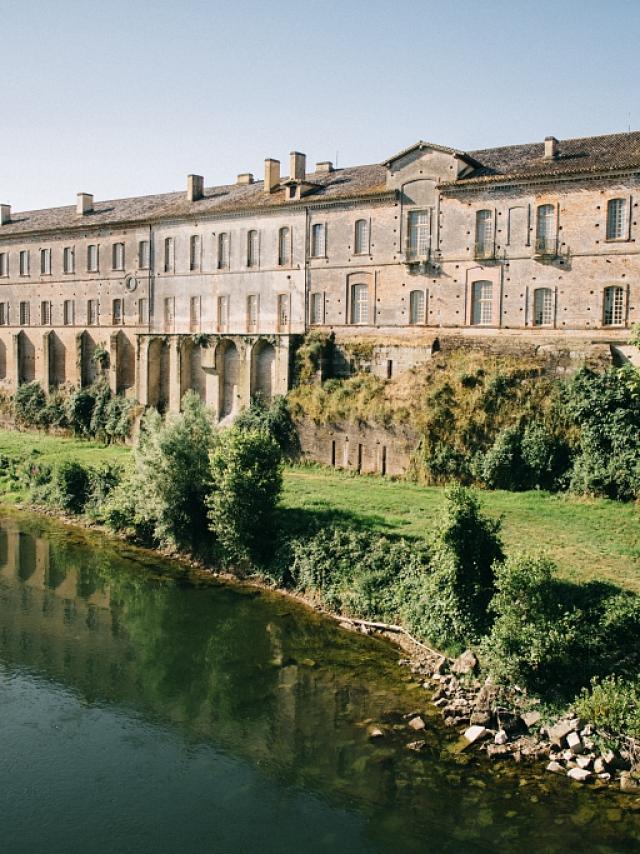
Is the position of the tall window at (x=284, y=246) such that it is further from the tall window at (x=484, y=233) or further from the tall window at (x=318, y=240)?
the tall window at (x=484, y=233)

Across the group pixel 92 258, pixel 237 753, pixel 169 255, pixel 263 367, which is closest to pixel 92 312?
pixel 92 258

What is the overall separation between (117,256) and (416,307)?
18648 mm

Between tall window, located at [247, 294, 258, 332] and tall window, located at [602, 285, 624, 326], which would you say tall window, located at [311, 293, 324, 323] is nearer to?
tall window, located at [247, 294, 258, 332]

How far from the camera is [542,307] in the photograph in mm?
29594

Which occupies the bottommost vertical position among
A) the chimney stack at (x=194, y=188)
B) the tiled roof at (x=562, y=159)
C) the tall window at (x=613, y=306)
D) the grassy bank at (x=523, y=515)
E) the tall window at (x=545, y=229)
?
the grassy bank at (x=523, y=515)

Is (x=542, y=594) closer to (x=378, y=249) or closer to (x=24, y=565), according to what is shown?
(x=24, y=565)

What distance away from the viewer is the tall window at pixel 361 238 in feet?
111

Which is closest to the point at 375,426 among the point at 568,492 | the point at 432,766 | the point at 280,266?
the point at 568,492

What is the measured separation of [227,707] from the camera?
664 inches

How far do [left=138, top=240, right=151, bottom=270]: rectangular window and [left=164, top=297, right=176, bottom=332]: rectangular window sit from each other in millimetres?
2354

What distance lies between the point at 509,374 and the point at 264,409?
10.6 meters

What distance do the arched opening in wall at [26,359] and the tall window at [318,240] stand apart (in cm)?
2079

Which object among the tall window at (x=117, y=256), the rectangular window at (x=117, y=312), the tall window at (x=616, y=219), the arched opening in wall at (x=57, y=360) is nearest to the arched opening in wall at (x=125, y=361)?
the rectangular window at (x=117, y=312)

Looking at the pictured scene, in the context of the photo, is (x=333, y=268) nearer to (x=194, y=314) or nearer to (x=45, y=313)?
(x=194, y=314)
